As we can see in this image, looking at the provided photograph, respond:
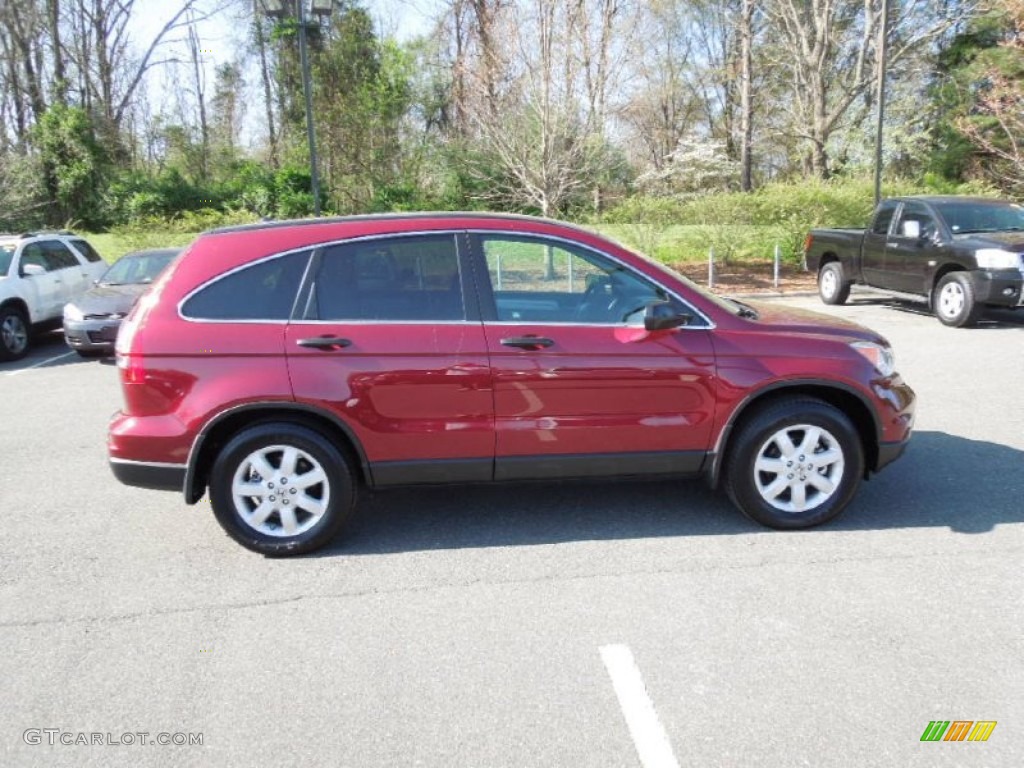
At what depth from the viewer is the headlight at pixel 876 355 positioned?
4.24m

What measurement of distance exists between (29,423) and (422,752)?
20.6ft

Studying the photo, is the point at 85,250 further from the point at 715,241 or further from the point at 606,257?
the point at 715,241

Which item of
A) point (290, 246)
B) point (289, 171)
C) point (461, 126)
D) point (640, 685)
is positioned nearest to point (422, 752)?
point (640, 685)

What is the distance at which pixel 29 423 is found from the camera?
7094 mm

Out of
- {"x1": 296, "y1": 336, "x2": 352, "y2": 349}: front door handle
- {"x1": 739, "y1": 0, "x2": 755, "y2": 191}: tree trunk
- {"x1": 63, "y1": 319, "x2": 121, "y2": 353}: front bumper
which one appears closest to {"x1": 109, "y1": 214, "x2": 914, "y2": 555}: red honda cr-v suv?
{"x1": 296, "y1": 336, "x2": 352, "y2": 349}: front door handle

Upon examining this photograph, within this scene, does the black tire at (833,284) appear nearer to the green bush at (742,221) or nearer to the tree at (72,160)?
the green bush at (742,221)

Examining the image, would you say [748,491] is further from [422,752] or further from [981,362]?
[981,362]

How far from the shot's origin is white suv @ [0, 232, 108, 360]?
35.0ft

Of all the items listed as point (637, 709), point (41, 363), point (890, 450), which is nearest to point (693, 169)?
point (41, 363)

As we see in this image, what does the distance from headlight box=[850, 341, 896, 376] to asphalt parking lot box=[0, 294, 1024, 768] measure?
86 centimetres

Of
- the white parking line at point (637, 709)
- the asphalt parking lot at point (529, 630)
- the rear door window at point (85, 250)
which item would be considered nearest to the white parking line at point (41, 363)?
the rear door window at point (85, 250)

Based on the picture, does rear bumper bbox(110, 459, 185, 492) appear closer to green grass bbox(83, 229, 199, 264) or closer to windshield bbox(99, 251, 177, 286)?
windshield bbox(99, 251, 177, 286)

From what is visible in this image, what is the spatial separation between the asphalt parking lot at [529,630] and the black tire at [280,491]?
0.42 ft

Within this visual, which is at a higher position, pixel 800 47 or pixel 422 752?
pixel 800 47
